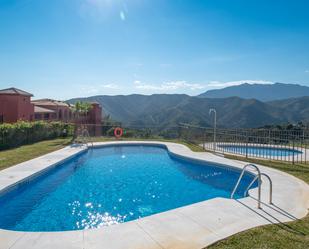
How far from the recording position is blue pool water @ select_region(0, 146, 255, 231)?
485cm

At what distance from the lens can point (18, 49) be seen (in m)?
14.2

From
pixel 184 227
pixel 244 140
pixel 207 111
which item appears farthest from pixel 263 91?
pixel 184 227

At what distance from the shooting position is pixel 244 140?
47.7 ft

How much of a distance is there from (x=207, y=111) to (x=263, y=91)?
148ft

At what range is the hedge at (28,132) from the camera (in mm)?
11586

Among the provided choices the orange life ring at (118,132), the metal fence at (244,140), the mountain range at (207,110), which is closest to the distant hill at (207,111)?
the mountain range at (207,110)

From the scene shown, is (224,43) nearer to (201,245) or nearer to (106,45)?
(106,45)

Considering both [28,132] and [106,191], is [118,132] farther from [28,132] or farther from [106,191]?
[106,191]

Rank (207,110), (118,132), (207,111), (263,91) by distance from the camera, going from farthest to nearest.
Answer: (263,91)
(207,110)
(207,111)
(118,132)

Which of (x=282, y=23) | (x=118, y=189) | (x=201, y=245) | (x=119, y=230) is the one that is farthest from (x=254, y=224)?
(x=282, y=23)

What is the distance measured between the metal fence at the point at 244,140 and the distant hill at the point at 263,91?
78.5 m

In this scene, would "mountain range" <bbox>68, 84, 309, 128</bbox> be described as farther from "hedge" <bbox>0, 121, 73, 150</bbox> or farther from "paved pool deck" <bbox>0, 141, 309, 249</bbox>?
"paved pool deck" <bbox>0, 141, 309, 249</bbox>

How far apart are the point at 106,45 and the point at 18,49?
202 inches

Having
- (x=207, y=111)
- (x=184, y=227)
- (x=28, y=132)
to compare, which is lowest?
(x=184, y=227)
